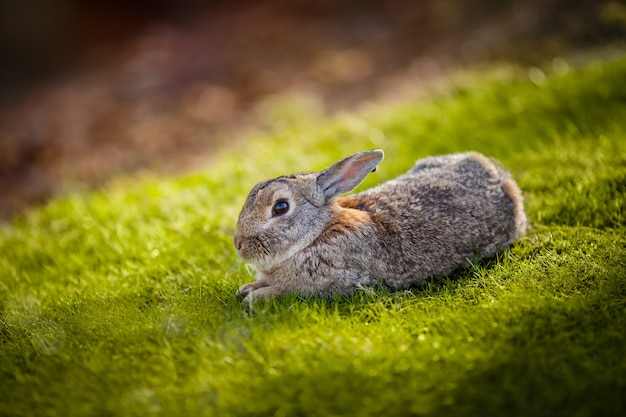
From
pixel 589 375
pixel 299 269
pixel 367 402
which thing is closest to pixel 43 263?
pixel 299 269

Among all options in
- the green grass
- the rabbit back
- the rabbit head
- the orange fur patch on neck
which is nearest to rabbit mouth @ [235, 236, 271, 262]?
the rabbit head

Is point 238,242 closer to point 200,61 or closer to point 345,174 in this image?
point 345,174

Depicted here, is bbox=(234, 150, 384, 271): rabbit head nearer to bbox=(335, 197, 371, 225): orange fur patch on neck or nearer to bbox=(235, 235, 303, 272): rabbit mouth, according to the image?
bbox=(235, 235, 303, 272): rabbit mouth

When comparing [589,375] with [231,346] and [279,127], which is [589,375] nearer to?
[231,346]

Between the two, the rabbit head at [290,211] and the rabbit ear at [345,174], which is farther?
A: the rabbit ear at [345,174]

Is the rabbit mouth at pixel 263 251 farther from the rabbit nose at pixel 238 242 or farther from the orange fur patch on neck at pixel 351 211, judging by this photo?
the orange fur patch on neck at pixel 351 211

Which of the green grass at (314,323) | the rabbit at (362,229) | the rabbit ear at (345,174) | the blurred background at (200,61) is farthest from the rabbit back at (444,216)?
the blurred background at (200,61)

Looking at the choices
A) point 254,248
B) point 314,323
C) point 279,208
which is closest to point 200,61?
point 279,208

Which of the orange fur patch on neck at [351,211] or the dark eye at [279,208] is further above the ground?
the dark eye at [279,208]
